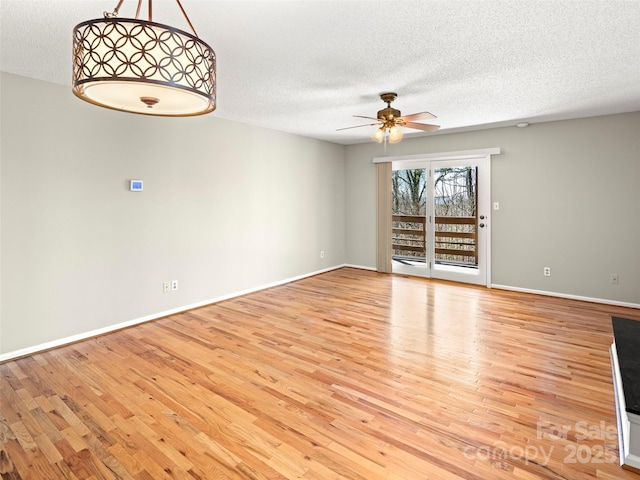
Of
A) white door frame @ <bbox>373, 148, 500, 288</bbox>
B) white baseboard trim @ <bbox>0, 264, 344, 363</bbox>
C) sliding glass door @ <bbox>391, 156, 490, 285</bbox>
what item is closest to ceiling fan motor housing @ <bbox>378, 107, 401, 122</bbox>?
white door frame @ <bbox>373, 148, 500, 288</bbox>

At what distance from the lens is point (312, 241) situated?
6.53m

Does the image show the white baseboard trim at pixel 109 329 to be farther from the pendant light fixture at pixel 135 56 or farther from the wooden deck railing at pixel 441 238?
the pendant light fixture at pixel 135 56

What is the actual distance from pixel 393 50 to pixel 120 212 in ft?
10.2

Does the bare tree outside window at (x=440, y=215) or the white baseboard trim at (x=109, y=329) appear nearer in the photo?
the white baseboard trim at (x=109, y=329)

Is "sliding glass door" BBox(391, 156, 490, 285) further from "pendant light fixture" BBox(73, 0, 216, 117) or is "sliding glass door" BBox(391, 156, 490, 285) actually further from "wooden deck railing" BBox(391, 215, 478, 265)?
"pendant light fixture" BBox(73, 0, 216, 117)

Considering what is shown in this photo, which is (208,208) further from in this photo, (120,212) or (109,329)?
(109,329)

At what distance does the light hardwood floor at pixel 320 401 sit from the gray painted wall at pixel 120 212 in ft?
1.49

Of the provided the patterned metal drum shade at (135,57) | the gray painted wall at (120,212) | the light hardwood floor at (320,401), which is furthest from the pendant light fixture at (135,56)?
the gray painted wall at (120,212)

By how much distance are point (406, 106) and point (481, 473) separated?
3.67 metres

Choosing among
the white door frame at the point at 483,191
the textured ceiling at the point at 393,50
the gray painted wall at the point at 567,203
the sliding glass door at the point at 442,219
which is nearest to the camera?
the textured ceiling at the point at 393,50

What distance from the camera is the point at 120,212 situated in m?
3.77

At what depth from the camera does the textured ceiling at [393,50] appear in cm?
211

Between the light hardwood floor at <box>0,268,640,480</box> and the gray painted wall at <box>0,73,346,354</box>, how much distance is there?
1.49ft

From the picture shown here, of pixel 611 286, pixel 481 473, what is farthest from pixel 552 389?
pixel 611 286
